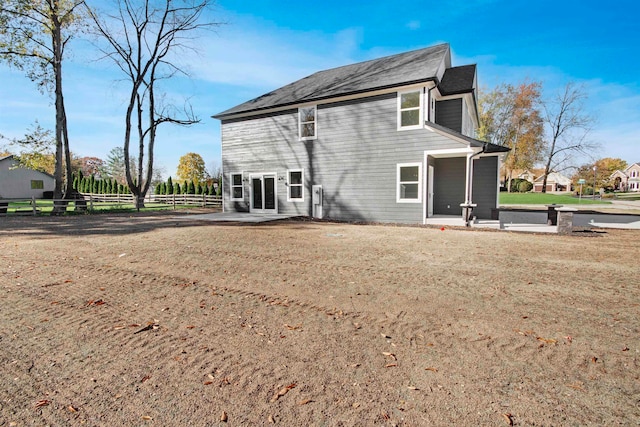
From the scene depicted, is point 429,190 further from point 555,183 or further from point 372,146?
point 555,183

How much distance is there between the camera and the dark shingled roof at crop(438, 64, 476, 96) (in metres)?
13.2

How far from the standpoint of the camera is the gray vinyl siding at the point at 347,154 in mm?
12594

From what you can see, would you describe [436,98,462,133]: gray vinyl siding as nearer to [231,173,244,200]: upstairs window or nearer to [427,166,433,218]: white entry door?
[427,166,433,218]: white entry door

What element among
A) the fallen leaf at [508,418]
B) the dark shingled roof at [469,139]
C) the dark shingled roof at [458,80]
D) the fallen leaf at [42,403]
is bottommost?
the fallen leaf at [42,403]


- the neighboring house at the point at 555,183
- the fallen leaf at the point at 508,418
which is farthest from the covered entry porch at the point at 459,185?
the neighboring house at the point at 555,183

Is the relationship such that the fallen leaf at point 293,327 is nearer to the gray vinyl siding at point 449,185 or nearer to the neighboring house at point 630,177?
the gray vinyl siding at point 449,185

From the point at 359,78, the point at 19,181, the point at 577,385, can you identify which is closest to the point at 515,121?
A: the point at 359,78

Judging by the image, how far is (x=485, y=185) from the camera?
13625mm

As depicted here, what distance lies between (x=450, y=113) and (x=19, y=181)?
→ 1898 inches

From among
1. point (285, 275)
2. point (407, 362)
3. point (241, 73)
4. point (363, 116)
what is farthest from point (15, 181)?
point (407, 362)

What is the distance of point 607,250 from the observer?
712 centimetres

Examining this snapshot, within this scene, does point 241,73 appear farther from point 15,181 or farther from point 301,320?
point 15,181

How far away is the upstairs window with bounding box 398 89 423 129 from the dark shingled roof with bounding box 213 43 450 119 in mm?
559

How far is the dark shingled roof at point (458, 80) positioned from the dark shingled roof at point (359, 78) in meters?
0.67
